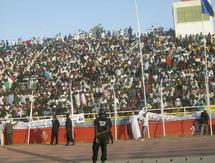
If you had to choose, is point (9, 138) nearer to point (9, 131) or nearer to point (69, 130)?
point (9, 131)

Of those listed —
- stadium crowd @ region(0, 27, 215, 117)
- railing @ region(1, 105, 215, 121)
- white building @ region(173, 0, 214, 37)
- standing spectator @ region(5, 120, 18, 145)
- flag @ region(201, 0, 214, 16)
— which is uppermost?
white building @ region(173, 0, 214, 37)

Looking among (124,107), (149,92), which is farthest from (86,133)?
(149,92)

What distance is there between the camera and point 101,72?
38750 millimetres

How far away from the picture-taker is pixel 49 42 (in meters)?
50.2

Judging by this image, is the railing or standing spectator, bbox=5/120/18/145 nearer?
the railing

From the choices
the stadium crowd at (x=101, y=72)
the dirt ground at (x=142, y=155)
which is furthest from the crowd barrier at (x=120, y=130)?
the dirt ground at (x=142, y=155)

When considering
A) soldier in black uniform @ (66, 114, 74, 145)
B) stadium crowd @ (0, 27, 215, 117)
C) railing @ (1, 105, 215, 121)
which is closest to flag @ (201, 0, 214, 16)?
stadium crowd @ (0, 27, 215, 117)

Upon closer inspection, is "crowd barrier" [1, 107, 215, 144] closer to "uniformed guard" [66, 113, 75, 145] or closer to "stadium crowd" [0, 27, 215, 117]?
"stadium crowd" [0, 27, 215, 117]

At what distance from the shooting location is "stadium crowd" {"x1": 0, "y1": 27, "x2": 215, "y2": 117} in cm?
3244

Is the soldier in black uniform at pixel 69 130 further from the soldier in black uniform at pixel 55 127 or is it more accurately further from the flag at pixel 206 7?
the flag at pixel 206 7

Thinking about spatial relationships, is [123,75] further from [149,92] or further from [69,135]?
[69,135]

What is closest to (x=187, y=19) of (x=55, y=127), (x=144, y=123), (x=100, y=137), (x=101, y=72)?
(x=101, y=72)

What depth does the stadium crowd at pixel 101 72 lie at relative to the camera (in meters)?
32.4

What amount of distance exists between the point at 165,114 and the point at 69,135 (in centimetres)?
Answer: 555
